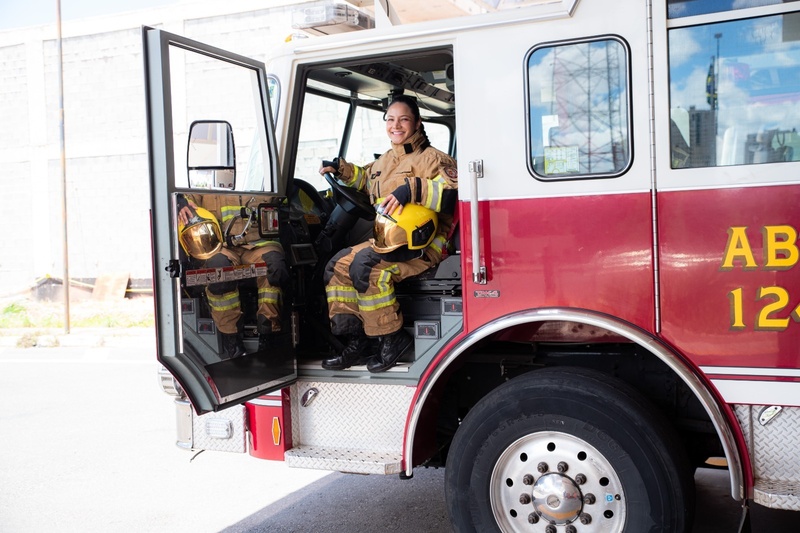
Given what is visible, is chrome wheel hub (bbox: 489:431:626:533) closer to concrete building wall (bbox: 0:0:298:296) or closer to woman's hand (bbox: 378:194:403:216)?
woman's hand (bbox: 378:194:403:216)

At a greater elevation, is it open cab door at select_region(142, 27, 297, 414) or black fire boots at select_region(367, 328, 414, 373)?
open cab door at select_region(142, 27, 297, 414)

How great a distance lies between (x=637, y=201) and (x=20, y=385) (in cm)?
776

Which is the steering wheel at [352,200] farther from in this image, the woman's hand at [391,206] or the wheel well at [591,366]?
the wheel well at [591,366]

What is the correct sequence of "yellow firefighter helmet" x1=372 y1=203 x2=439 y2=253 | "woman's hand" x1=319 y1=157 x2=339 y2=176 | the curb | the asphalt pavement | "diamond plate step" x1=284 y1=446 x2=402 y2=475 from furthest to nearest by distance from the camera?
the curb → the asphalt pavement → "woman's hand" x1=319 y1=157 x2=339 y2=176 → "yellow firefighter helmet" x1=372 y1=203 x2=439 y2=253 → "diamond plate step" x1=284 y1=446 x2=402 y2=475

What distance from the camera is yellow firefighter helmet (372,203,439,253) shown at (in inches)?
157

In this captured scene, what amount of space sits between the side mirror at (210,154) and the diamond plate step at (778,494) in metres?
2.63

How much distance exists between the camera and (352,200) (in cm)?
461

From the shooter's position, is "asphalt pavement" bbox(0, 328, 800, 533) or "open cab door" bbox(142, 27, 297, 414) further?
"asphalt pavement" bbox(0, 328, 800, 533)

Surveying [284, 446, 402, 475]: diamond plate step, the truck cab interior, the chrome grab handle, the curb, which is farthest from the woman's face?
the curb

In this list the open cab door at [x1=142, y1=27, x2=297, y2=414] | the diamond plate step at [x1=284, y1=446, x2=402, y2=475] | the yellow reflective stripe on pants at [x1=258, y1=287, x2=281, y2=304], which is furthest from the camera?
the yellow reflective stripe on pants at [x1=258, y1=287, x2=281, y2=304]

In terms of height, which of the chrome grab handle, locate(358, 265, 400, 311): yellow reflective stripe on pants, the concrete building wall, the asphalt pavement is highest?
the concrete building wall

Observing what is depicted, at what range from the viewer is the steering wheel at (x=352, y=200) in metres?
4.62

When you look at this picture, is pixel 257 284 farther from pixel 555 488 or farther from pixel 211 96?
pixel 211 96

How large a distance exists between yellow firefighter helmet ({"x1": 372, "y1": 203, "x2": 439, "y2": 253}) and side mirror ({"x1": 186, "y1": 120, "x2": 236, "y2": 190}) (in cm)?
77
